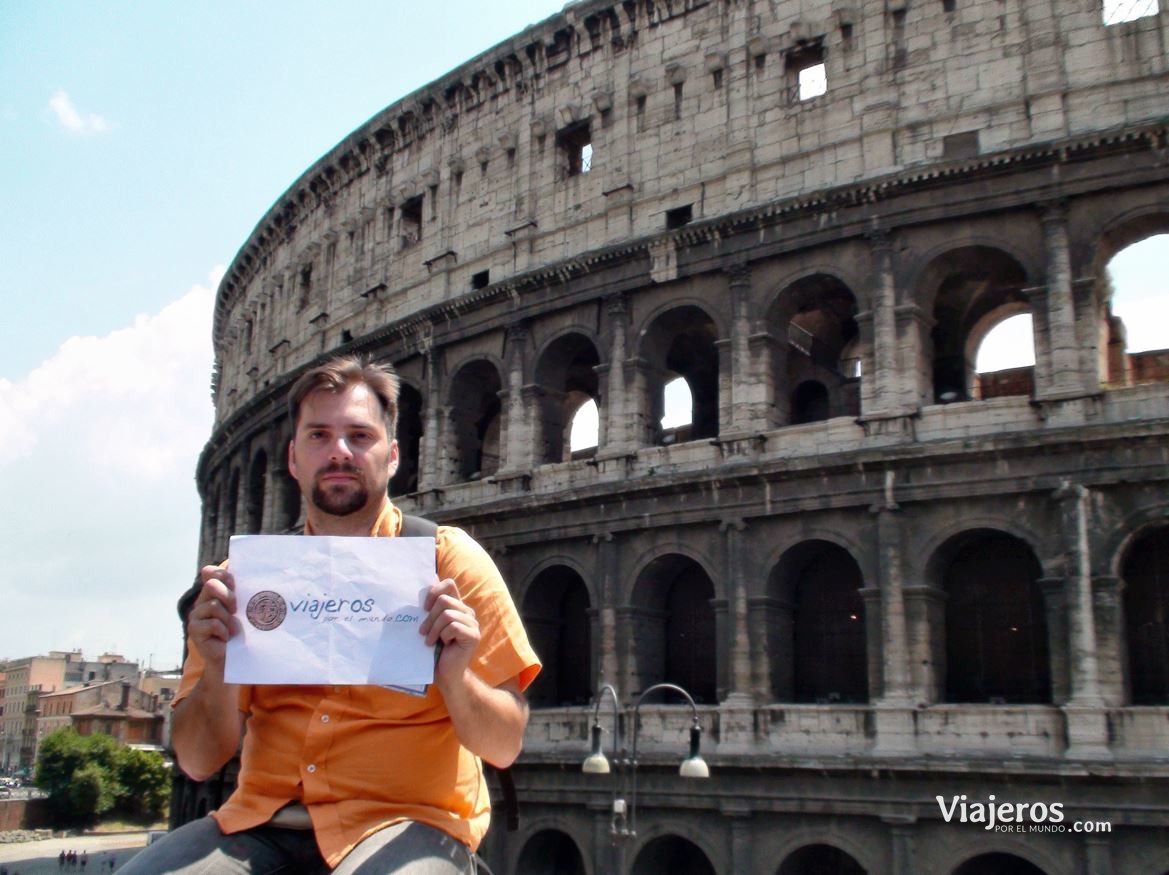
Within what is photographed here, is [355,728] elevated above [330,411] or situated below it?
below

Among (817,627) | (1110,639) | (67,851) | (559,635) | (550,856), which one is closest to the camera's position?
(1110,639)

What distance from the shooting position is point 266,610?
340 centimetres

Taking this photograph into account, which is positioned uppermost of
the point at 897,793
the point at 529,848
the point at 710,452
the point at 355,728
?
the point at 710,452

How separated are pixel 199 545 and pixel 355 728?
37.9 metres

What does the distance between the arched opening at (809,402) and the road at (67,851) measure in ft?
112

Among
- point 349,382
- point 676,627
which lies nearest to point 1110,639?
point 676,627

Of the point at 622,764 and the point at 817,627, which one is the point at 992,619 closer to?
the point at 817,627

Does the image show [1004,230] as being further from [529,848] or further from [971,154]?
[529,848]

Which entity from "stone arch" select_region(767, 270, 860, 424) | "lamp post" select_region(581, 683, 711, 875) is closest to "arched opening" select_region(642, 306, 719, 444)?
"stone arch" select_region(767, 270, 860, 424)

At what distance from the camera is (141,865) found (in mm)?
3336

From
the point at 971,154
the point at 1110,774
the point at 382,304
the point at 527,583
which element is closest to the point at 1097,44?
the point at 971,154

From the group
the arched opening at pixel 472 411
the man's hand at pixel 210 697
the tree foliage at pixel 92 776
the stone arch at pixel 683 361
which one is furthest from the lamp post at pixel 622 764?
the tree foliage at pixel 92 776

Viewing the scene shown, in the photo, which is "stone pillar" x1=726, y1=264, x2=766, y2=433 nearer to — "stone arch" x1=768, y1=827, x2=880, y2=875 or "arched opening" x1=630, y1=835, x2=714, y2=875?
"stone arch" x1=768, y1=827, x2=880, y2=875

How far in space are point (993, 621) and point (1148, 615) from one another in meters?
2.20
